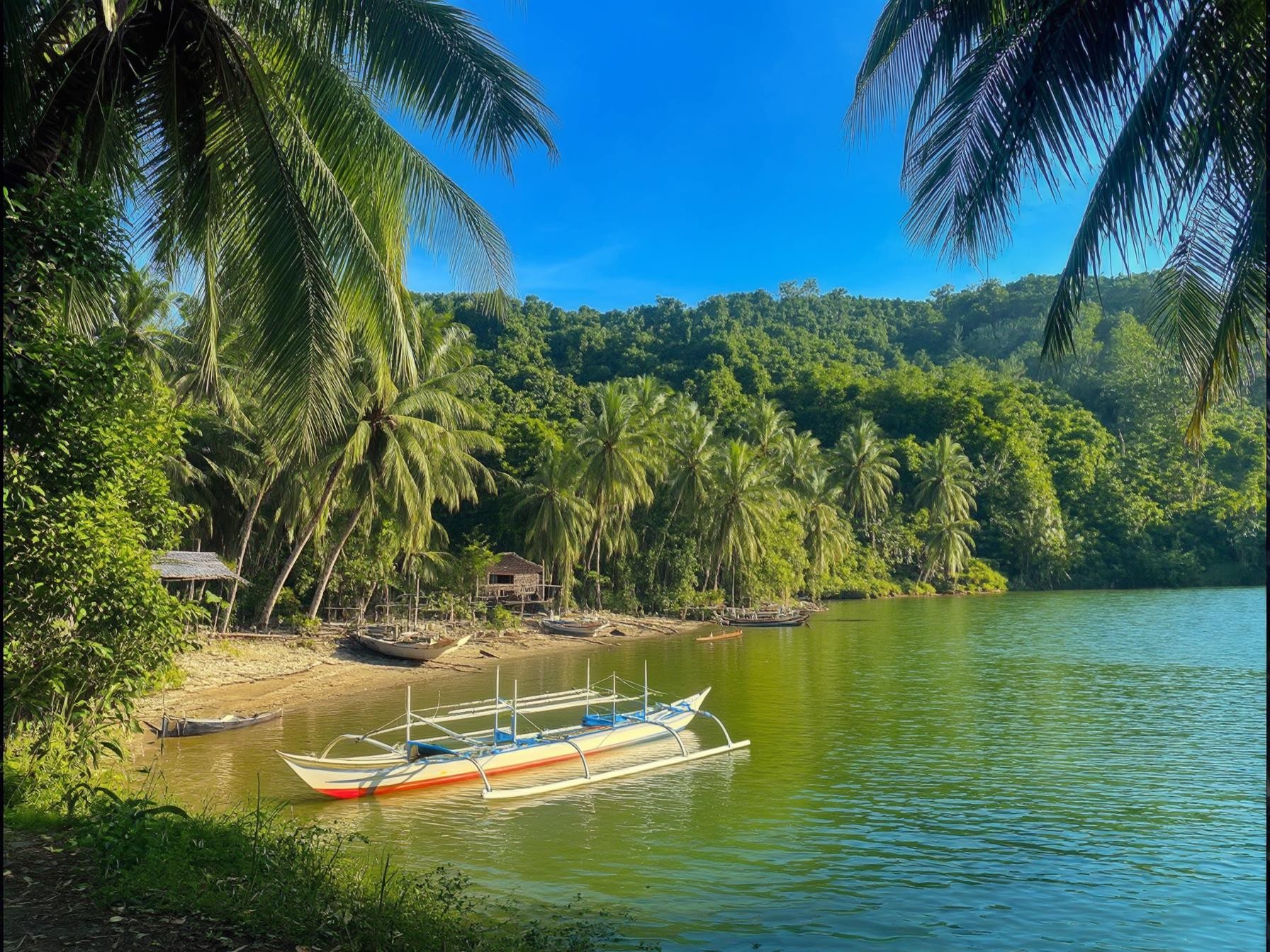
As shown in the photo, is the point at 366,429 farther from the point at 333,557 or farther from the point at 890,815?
the point at 890,815

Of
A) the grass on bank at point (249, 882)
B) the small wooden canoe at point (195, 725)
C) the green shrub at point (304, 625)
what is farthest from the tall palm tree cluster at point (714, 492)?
the grass on bank at point (249, 882)

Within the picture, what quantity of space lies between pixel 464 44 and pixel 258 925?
6.61 meters

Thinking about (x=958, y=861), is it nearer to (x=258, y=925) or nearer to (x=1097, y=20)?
(x=258, y=925)

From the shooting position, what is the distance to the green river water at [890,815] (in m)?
9.47

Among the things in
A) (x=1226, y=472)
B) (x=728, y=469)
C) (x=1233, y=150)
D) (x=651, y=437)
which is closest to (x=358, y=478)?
(x=651, y=437)

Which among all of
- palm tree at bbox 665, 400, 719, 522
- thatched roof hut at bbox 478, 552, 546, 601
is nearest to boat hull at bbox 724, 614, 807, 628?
palm tree at bbox 665, 400, 719, 522

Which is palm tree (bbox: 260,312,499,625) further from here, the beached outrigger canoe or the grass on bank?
the beached outrigger canoe

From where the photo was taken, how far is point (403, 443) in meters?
28.8

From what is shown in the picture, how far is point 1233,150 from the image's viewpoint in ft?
19.5

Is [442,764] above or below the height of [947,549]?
below

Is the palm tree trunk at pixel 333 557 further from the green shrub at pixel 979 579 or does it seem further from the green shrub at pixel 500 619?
the green shrub at pixel 979 579

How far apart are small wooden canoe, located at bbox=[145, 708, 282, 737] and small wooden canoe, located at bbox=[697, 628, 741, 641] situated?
23.3 meters

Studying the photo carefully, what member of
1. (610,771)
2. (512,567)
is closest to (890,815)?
(610,771)

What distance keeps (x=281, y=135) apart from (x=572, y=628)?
31.9 meters
